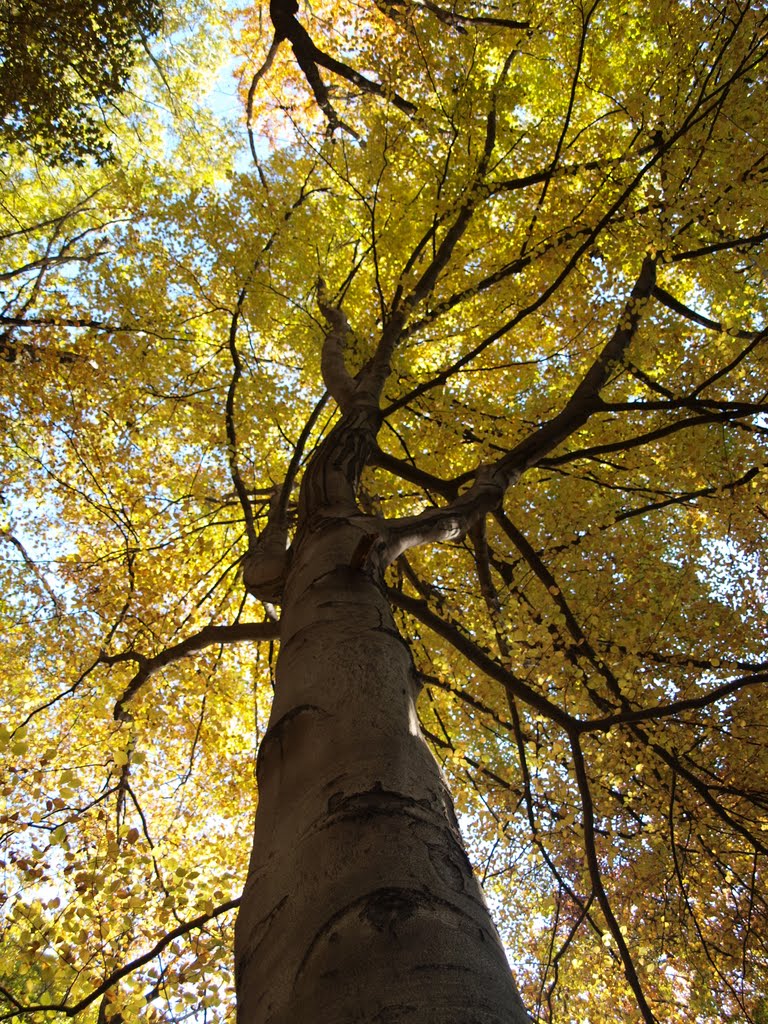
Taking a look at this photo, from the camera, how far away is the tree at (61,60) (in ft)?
21.2

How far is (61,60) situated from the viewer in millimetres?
6914

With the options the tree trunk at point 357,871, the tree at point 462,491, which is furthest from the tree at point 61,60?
the tree trunk at point 357,871

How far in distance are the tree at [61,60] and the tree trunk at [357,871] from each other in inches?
318

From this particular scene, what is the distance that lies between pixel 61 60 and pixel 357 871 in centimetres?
917

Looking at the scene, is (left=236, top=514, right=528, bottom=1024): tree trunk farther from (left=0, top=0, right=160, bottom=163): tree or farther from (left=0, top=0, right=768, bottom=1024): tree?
(left=0, top=0, right=160, bottom=163): tree

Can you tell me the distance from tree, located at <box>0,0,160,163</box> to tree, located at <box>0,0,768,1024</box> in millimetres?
1312

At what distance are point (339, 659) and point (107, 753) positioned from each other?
5491mm

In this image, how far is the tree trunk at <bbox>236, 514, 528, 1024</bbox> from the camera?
2.86ft

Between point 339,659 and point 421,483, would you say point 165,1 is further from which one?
point 339,659

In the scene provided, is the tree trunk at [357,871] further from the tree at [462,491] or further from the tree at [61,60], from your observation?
the tree at [61,60]

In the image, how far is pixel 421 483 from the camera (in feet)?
13.6

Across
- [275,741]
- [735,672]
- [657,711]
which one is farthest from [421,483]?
[735,672]

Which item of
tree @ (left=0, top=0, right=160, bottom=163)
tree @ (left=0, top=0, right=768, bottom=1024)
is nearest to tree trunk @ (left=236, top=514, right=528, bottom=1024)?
tree @ (left=0, top=0, right=768, bottom=1024)

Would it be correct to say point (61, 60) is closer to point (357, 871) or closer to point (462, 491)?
point (462, 491)
